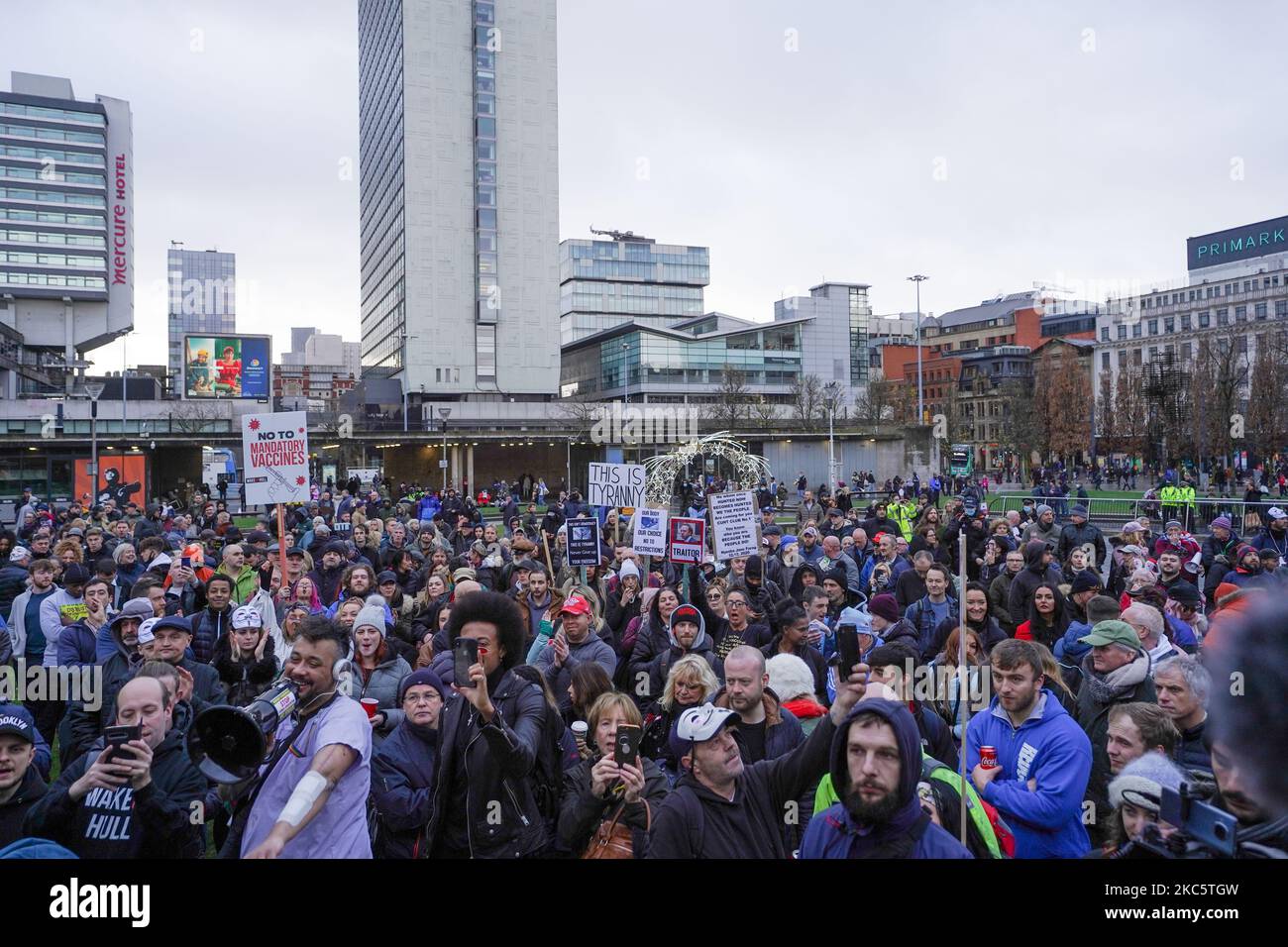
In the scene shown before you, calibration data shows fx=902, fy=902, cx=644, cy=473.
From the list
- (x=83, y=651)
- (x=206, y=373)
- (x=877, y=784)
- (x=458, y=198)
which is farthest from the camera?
(x=458, y=198)

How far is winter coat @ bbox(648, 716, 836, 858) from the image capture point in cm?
337

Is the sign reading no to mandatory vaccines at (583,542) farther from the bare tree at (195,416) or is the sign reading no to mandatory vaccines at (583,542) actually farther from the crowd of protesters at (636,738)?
the bare tree at (195,416)

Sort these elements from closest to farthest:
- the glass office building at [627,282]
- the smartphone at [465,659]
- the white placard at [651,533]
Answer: the smartphone at [465,659], the white placard at [651,533], the glass office building at [627,282]

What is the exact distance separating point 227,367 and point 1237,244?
3750 inches

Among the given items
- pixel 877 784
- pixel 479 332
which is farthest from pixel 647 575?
pixel 479 332

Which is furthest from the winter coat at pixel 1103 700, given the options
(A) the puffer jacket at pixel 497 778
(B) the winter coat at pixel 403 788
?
(B) the winter coat at pixel 403 788

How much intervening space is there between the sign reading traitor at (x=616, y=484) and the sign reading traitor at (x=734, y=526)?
3.46 metres

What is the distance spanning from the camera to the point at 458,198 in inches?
3177

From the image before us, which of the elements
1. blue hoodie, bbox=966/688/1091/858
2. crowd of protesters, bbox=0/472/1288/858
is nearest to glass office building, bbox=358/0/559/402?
crowd of protesters, bbox=0/472/1288/858

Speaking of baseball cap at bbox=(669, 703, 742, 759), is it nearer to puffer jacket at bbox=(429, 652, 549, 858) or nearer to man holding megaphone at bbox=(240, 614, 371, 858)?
puffer jacket at bbox=(429, 652, 549, 858)

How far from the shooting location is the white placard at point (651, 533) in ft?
38.7

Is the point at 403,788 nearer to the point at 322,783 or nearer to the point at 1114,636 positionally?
the point at 322,783

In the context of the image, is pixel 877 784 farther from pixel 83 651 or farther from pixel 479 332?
pixel 479 332
